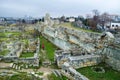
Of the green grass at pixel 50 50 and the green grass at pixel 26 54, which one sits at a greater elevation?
the green grass at pixel 26 54

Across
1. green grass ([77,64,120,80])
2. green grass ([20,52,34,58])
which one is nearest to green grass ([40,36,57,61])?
green grass ([20,52,34,58])

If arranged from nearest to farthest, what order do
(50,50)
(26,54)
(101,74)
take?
(101,74), (26,54), (50,50)

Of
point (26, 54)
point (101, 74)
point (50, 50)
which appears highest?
point (101, 74)

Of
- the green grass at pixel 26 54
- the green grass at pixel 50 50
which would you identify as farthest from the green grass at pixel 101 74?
the green grass at pixel 26 54

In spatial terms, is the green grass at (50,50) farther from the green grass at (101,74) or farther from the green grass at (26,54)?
the green grass at (101,74)

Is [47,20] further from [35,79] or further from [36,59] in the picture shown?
[35,79]

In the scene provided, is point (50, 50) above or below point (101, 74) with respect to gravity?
below

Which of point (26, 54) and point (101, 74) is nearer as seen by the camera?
point (101, 74)

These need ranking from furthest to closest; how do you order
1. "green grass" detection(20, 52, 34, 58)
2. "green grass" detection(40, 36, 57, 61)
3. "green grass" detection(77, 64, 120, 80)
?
1. "green grass" detection(20, 52, 34, 58)
2. "green grass" detection(40, 36, 57, 61)
3. "green grass" detection(77, 64, 120, 80)

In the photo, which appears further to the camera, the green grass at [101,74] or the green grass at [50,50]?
the green grass at [50,50]

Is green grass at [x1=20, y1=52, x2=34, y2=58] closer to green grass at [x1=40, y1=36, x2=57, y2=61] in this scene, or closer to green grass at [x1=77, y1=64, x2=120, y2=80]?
green grass at [x1=40, y1=36, x2=57, y2=61]

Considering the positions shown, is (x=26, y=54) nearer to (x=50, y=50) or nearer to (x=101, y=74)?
(x=50, y=50)

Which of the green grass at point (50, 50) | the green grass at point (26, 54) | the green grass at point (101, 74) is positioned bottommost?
the green grass at point (50, 50)

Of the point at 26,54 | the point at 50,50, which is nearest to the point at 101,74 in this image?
the point at 26,54
